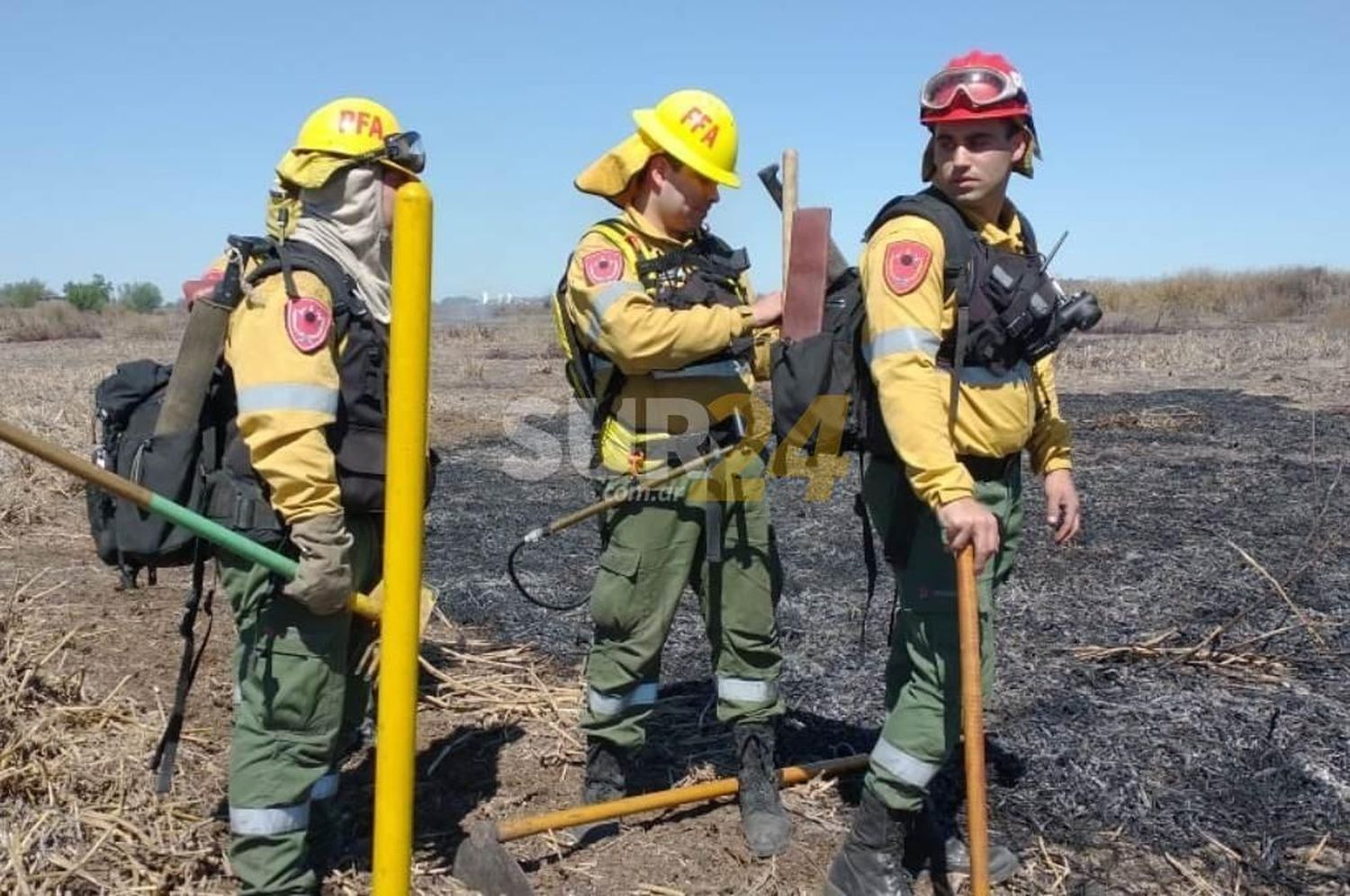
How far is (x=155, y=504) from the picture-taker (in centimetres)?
235

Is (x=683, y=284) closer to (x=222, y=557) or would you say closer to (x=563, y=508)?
(x=222, y=557)

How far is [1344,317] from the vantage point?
30.4 meters

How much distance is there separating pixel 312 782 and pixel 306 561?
671mm

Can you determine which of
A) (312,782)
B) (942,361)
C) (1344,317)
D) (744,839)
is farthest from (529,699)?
(1344,317)

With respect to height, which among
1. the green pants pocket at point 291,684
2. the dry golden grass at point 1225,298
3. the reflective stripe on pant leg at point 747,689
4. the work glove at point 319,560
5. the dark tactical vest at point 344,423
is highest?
the dry golden grass at point 1225,298

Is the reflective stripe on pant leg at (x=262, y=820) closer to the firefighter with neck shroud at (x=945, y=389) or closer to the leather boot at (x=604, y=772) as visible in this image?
the leather boot at (x=604, y=772)

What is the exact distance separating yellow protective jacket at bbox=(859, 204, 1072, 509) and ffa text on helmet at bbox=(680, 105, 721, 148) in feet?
2.56

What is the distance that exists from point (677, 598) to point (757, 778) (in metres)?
0.65

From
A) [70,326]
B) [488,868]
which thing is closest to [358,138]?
[488,868]

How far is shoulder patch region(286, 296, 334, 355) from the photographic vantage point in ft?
9.27

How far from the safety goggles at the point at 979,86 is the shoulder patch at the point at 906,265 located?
0.40 metres

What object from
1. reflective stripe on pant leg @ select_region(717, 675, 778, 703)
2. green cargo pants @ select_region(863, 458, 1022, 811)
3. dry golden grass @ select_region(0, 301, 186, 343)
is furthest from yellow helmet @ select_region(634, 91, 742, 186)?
dry golden grass @ select_region(0, 301, 186, 343)

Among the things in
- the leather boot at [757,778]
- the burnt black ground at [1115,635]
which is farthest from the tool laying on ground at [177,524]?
the burnt black ground at [1115,635]

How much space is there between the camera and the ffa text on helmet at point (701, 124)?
360 centimetres
